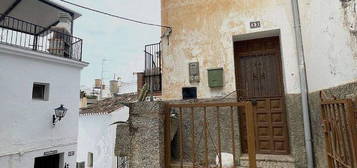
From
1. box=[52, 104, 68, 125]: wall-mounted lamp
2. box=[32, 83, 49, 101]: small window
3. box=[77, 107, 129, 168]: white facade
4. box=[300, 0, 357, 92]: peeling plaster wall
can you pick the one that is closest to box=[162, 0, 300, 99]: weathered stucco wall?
box=[300, 0, 357, 92]: peeling plaster wall

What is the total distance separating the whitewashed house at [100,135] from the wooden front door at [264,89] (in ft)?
29.4

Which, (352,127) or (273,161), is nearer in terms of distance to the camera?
(352,127)

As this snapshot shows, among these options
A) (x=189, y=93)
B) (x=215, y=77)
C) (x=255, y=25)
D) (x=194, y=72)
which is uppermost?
(x=255, y=25)

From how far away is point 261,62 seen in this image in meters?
5.35

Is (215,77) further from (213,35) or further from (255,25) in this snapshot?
(255,25)

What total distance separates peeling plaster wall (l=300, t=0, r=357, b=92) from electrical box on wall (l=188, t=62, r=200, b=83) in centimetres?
230

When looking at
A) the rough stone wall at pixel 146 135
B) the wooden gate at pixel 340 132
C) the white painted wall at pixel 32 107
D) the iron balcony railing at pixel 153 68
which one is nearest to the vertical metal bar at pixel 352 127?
the wooden gate at pixel 340 132

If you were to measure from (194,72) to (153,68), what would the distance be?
5.36ft

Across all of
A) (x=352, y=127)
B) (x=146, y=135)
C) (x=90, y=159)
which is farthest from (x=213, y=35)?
(x=90, y=159)

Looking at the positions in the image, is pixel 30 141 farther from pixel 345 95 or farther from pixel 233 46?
pixel 345 95

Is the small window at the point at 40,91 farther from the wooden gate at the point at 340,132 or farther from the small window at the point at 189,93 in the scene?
the wooden gate at the point at 340,132

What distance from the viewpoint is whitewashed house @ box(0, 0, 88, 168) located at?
776cm

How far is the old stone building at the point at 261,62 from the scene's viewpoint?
438 centimetres

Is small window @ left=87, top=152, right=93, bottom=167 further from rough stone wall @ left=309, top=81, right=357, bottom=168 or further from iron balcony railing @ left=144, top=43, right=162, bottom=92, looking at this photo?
rough stone wall @ left=309, top=81, right=357, bottom=168
